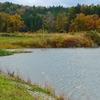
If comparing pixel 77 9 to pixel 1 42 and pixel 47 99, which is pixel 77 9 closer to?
pixel 1 42

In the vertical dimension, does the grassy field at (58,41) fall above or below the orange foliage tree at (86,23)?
below

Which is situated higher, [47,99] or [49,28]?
[47,99]

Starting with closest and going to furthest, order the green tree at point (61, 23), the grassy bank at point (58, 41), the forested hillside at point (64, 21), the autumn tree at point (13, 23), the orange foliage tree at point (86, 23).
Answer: the grassy bank at point (58, 41), the orange foliage tree at point (86, 23), the forested hillside at point (64, 21), the autumn tree at point (13, 23), the green tree at point (61, 23)

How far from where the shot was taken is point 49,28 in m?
131

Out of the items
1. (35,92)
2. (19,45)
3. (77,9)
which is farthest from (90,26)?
(35,92)

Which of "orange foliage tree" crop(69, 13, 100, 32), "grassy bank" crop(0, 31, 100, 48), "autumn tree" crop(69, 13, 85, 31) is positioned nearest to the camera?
"grassy bank" crop(0, 31, 100, 48)

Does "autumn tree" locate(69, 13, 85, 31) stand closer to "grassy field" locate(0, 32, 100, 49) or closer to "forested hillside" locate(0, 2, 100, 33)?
"forested hillside" locate(0, 2, 100, 33)

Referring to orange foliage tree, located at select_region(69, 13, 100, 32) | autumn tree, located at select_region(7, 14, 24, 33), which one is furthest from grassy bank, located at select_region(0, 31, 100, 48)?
autumn tree, located at select_region(7, 14, 24, 33)

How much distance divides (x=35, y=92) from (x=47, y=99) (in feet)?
6.82

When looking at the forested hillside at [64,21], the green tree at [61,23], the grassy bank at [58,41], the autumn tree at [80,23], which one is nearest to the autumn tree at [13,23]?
the forested hillside at [64,21]

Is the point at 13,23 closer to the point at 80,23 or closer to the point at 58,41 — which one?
the point at 80,23

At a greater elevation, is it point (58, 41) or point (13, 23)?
point (13, 23)

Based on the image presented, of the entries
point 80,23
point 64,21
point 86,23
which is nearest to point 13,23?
point 64,21

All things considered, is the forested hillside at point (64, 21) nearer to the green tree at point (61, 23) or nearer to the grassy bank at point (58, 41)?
the green tree at point (61, 23)
